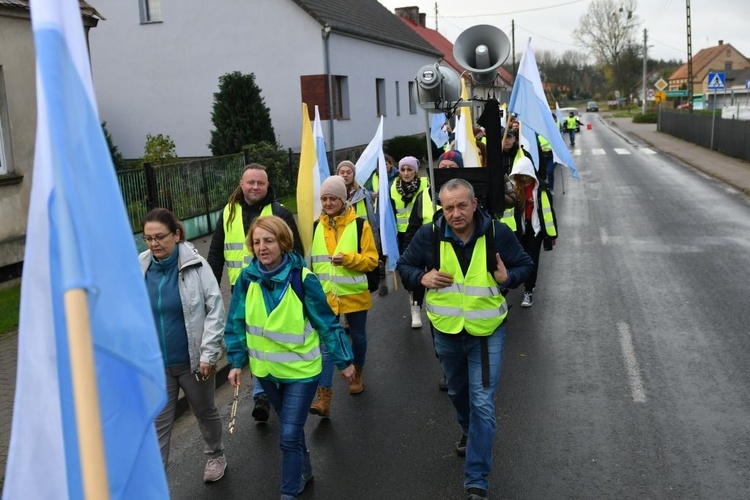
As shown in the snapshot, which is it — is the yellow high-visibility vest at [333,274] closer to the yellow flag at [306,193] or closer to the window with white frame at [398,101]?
the yellow flag at [306,193]

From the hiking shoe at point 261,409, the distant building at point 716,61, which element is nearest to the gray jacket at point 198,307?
the hiking shoe at point 261,409

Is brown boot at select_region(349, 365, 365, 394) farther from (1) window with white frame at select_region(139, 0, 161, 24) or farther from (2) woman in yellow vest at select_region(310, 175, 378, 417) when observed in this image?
(1) window with white frame at select_region(139, 0, 161, 24)

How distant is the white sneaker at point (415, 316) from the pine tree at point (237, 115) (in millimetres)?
12789

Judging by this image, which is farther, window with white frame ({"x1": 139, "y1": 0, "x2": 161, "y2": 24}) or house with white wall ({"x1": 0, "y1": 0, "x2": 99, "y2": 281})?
window with white frame ({"x1": 139, "y1": 0, "x2": 161, "y2": 24})

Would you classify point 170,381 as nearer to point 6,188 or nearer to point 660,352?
point 660,352

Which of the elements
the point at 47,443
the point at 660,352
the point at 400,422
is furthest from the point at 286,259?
the point at 660,352

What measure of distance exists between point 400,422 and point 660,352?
275 cm

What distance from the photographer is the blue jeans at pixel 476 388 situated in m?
4.47

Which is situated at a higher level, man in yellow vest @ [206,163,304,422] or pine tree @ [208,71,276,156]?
pine tree @ [208,71,276,156]

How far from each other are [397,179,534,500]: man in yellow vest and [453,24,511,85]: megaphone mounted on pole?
100 inches

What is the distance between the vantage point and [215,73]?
949 inches

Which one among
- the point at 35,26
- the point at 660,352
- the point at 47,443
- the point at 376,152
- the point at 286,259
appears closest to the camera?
the point at 35,26

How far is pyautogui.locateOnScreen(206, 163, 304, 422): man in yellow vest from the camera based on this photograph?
5766 mm

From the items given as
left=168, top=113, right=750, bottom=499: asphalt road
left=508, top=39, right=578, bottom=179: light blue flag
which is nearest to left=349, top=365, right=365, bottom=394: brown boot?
left=168, top=113, right=750, bottom=499: asphalt road
